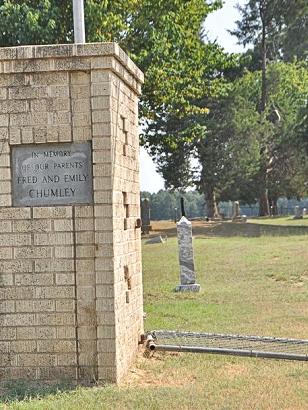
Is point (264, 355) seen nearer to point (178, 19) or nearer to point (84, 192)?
point (84, 192)

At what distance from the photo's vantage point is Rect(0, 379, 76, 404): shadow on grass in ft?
19.4

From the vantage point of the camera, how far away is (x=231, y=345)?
7.61m

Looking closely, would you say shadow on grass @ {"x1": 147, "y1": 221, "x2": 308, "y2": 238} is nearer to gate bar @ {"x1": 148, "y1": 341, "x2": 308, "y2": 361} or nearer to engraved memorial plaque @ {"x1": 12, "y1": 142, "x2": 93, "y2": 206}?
gate bar @ {"x1": 148, "y1": 341, "x2": 308, "y2": 361}

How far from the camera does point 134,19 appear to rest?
13.9 m

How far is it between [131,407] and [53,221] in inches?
76.7

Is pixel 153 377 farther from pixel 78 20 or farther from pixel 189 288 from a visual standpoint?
pixel 189 288

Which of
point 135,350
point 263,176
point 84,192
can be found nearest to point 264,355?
point 135,350

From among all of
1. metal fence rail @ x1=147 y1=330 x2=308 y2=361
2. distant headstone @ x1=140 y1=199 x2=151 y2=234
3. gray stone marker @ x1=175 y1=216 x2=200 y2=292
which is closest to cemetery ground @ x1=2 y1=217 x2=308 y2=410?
metal fence rail @ x1=147 y1=330 x2=308 y2=361

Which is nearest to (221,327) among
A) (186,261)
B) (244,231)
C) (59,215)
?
(59,215)

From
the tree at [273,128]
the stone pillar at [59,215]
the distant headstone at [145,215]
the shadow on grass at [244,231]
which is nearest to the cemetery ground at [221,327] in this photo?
the stone pillar at [59,215]

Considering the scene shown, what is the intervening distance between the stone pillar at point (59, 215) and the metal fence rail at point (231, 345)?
120 cm

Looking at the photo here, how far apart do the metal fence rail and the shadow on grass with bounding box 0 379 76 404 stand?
4.94 feet

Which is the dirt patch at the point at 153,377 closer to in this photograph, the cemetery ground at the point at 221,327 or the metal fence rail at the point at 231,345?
the cemetery ground at the point at 221,327

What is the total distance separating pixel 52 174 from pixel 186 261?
741 centimetres
